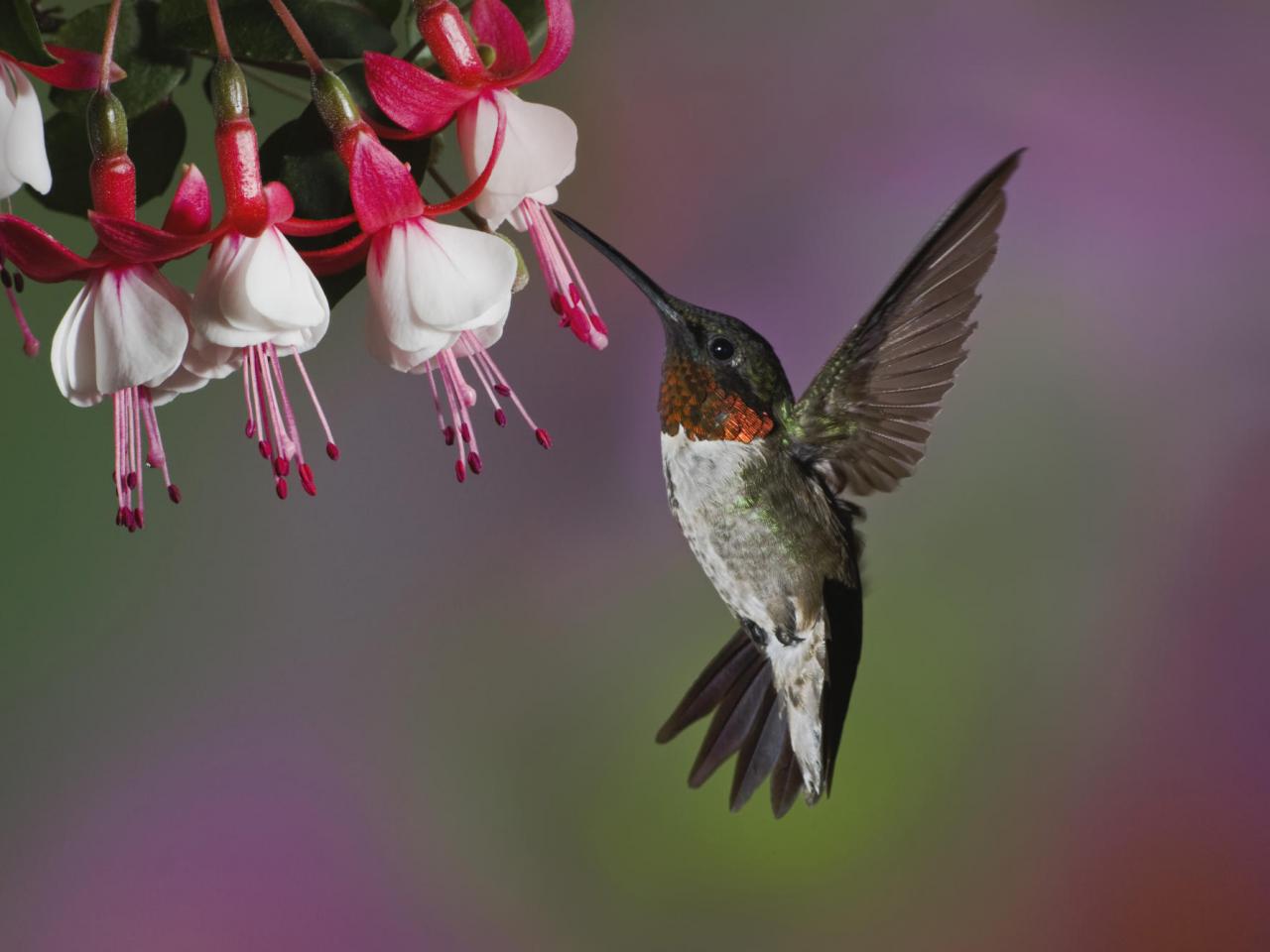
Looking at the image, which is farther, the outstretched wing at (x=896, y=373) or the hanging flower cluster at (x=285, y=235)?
the outstretched wing at (x=896, y=373)

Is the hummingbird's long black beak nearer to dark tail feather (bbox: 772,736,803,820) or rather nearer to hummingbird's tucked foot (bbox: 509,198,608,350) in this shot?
hummingbird's tucked foot (bbox: 509,198,608,350)

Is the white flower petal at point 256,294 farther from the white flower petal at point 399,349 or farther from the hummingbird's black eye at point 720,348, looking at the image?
the hummingbird's black eye at point 720,348

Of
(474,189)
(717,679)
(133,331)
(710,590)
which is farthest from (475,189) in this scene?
(710,590)

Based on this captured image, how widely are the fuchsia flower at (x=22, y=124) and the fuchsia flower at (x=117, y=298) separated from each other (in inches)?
0.6

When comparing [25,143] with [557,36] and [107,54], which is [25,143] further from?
[557,36]

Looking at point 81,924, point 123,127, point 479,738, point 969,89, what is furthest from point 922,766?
point 123,127

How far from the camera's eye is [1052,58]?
125cm

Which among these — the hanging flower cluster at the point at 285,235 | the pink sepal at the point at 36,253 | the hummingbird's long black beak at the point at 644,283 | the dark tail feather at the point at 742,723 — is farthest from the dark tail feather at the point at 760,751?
the pink sepal at the point at 36,253

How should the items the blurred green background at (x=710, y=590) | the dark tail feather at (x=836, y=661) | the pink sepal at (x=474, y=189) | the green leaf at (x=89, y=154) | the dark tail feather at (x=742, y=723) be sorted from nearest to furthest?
1. the pink sepal at (x=474, y=189)
2. the green leaf at (x=89, y=154)
3. the dark tail feather at (x=836, y=661)
4. the dark tail feather at (x=742, y=723)
5. the blurred green background at (x=710, y=590)

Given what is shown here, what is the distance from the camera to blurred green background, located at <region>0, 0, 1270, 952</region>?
1.23 metres

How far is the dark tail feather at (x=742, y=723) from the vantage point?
29.7 inches

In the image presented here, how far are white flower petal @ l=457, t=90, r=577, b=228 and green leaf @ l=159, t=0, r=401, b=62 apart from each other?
5 cm

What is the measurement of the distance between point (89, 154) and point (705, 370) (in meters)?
0.25

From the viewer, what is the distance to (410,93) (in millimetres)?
397
